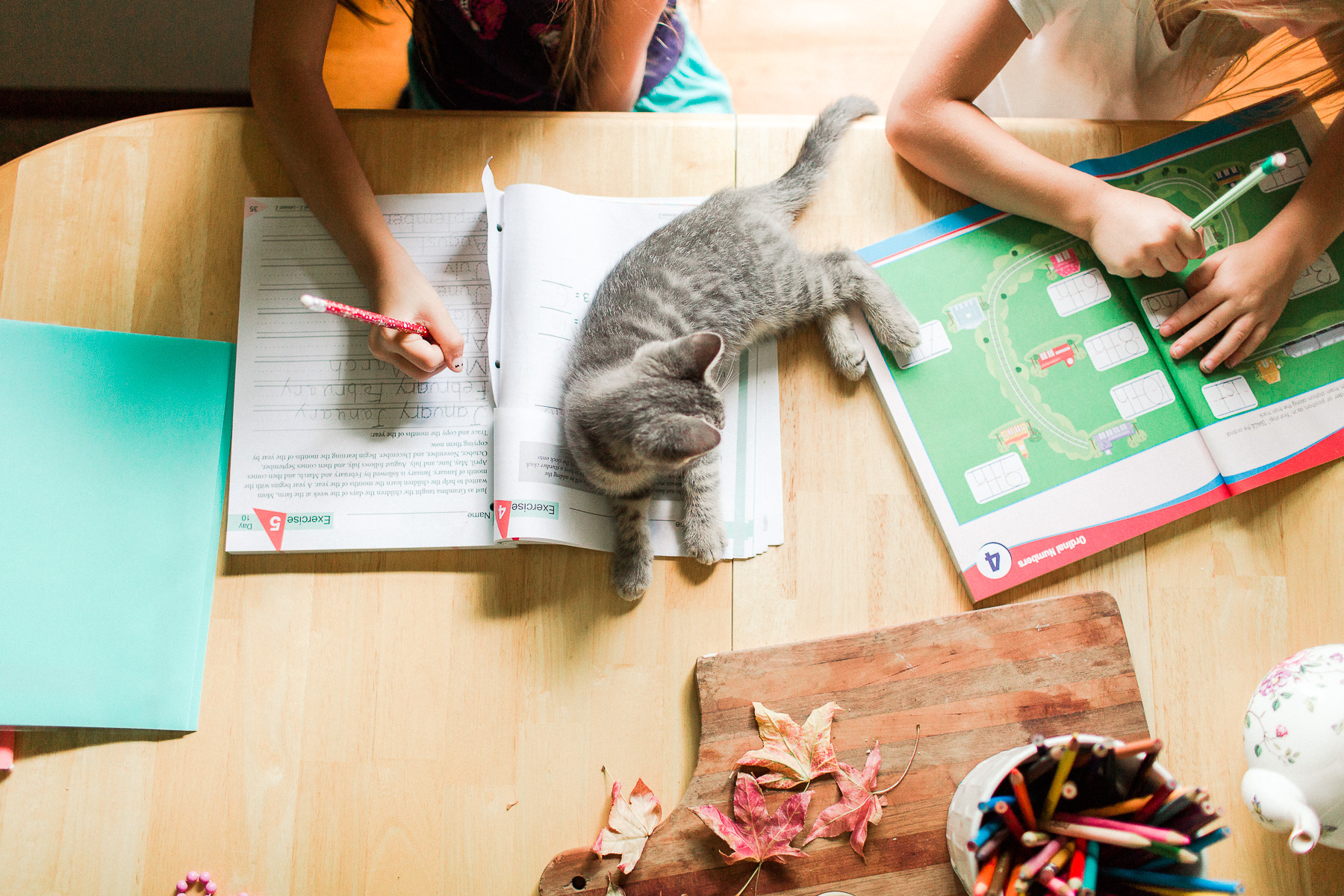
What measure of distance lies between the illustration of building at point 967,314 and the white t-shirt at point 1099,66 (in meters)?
0.31

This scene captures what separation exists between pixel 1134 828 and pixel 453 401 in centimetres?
76

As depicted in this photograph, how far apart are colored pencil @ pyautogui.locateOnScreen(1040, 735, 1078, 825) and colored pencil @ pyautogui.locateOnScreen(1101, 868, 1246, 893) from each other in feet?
0.19

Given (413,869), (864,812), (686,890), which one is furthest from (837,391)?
(413,869)

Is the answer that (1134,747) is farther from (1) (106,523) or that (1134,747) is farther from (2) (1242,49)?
(1) (106,523)

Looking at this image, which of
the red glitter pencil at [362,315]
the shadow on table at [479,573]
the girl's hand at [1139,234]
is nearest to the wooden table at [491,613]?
the shadow on table at [479,573]

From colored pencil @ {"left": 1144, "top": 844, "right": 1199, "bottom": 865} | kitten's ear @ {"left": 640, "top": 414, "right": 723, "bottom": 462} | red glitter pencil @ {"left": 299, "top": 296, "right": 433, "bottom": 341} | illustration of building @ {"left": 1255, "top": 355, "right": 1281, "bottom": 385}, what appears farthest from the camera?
illustration of building @ {"left": 1255, "top": 355, "right": 1281, "bottom": 385}

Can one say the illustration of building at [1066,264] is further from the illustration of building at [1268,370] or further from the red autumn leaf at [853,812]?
the red autumn leaf at [853,812]

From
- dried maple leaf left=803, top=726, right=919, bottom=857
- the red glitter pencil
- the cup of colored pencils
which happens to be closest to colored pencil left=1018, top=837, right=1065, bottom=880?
the cup of colored pencils

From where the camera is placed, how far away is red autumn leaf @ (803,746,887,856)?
2.23 ft

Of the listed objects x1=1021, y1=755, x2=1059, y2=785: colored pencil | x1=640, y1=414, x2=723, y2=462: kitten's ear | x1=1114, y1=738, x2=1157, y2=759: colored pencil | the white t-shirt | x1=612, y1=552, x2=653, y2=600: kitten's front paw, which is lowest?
x1=1021, y1=755, x2=1059, y2=785: colored pencil

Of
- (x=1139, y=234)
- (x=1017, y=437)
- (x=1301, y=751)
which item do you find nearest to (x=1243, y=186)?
(x=1139, y=234)

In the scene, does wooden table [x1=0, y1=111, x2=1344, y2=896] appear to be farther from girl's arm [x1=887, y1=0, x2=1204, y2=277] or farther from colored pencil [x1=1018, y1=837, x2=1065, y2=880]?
colored pencil [x1=1018, y1=837, x2=1065, y2=880]

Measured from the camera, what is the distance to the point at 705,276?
83 centimetres

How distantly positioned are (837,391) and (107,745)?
90cm
